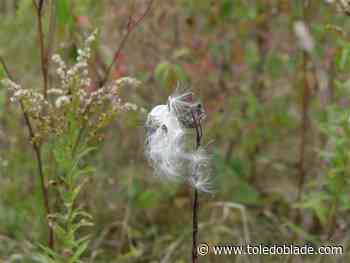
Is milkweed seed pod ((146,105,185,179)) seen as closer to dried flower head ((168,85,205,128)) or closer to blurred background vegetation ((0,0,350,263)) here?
dried flower head ((168,85,205,128))

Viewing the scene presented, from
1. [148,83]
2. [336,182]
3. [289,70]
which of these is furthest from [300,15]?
[336,182]

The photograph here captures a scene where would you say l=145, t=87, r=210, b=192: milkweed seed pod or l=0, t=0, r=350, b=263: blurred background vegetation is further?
l=0, t=0, r=350, b=263: blurred background vegetation

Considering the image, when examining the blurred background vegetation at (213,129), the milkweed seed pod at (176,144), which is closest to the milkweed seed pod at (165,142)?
the milkweed seed pod at (176,144)

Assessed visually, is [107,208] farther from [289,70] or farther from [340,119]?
[340,119]

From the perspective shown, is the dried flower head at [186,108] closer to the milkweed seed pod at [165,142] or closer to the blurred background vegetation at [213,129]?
the milkweed seed pod at [165,142]

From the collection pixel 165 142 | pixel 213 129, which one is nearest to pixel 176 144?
pixel 165 142

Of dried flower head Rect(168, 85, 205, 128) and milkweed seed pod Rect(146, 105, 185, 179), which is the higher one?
dried flower head Rect(168, 85, 205, 128)

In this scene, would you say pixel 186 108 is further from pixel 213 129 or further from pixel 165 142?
pixel 213 129

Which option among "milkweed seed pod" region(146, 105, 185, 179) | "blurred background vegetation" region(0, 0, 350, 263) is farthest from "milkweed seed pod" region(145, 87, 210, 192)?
"blurred background vegetation" region(0, 0, 350, 263)
